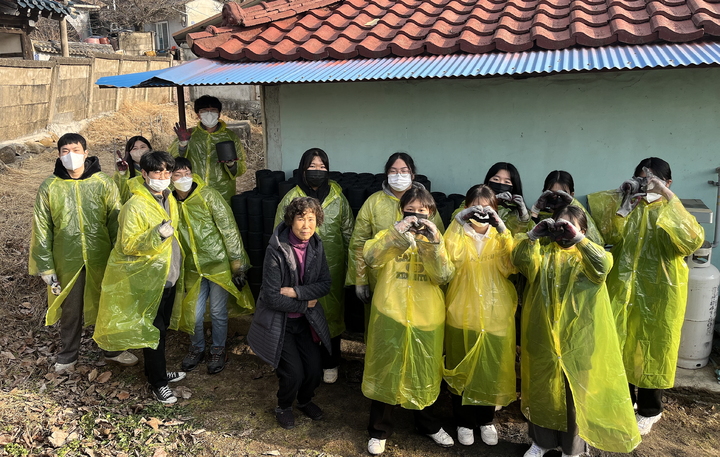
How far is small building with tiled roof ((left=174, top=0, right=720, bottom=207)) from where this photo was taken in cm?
Answer: 428

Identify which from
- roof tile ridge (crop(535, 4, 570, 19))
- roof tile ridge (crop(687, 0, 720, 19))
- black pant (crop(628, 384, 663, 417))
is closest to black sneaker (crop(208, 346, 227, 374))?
black pant (crop(628, 384, 663, 417))

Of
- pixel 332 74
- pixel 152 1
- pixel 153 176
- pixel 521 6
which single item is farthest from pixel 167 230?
pixel 152 1

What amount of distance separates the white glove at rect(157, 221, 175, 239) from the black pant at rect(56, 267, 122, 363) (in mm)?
1111

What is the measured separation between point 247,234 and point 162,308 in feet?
3.75

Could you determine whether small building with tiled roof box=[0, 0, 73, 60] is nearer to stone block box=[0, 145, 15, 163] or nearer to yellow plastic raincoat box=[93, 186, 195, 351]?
stone block box=[0, 145, 15, 163]

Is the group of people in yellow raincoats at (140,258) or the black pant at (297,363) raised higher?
the group of people in yellow raincoats at (140,258)

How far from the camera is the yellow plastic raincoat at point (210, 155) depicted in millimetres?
5520

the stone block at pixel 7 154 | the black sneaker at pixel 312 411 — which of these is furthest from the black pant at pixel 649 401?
the stone block at pixel 7 154

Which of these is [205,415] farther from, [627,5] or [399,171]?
[627,5]

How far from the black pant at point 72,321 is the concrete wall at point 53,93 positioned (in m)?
7.79

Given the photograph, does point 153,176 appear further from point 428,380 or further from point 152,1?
point 152,1

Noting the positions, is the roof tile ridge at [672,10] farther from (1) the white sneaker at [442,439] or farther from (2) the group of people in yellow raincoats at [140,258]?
(2) the group of people in yellow raincoats at [140,258]

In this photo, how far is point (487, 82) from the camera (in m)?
4.94

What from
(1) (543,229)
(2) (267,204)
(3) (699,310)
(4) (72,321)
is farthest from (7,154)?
(3) (699,310)
